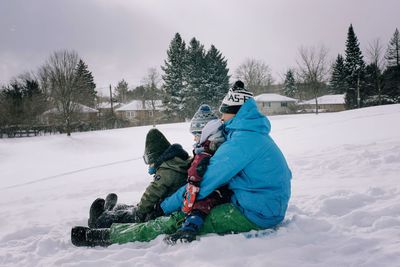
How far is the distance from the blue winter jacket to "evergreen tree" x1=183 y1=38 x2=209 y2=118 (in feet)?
130

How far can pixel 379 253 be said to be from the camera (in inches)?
83.0

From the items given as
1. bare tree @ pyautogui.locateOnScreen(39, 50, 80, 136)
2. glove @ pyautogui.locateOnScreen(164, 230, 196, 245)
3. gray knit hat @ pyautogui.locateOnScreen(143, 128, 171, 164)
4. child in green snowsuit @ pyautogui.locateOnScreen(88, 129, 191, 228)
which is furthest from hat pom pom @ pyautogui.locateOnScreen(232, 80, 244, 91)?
bare tree @ pyautogui.locateOnScreen(39, 50, 80, 136)

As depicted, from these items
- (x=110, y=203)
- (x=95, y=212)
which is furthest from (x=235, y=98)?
(x=110, y=203)

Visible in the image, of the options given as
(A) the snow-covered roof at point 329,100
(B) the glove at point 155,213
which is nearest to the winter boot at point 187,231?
(B) the glove at point 155,213

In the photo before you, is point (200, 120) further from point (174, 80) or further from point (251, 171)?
point (174, 80)

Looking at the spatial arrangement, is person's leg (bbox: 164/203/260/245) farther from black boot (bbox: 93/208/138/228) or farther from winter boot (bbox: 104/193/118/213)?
winter boot (bbox: 104/193/118/213)

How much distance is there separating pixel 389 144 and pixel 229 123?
16.9 feet

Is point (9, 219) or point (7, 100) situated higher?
point (7, 100)

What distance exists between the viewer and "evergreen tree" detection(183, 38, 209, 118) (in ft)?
139

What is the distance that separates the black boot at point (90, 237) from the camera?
272 centimetres

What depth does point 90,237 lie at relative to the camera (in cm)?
274

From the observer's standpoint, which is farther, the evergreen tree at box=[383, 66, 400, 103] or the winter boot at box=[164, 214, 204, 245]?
the evergreen tree at box=[383, 66, 400, 103]

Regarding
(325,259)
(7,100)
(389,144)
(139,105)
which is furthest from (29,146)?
(139,105)

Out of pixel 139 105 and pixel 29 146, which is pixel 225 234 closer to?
pixel 29 146
